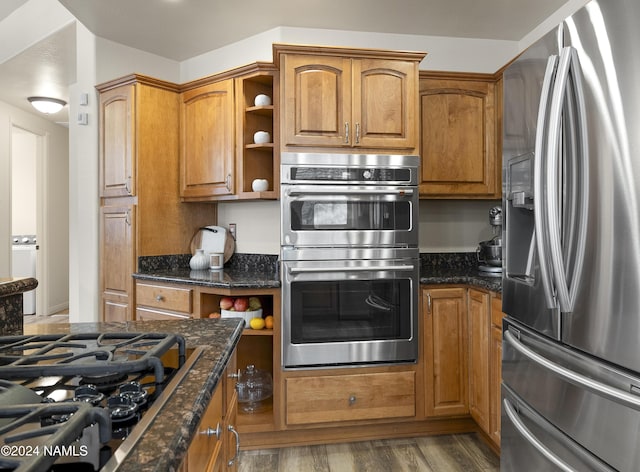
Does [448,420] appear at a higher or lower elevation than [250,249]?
lower

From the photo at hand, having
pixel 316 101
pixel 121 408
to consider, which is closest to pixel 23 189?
pixel 316 101

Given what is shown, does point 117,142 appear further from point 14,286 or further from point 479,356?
point 479,356

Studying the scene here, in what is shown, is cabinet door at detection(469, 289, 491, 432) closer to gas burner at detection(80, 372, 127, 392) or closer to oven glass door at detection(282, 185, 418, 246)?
oven glass door at detection(282, 185, 418, 246)

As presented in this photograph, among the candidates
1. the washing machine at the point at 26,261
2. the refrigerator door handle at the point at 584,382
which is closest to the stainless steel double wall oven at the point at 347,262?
the refrigerator door handle at the point at 584,382

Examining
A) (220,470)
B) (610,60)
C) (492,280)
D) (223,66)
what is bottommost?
(220,470)

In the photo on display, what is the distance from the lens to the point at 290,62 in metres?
2.46

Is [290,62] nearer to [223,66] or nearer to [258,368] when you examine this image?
[223,66]

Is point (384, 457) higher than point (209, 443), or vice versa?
point (209, 443)

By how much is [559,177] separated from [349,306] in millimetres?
1391

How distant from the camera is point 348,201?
2438mm

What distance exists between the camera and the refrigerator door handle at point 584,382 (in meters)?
1.06

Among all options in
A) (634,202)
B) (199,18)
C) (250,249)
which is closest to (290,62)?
(199,18)

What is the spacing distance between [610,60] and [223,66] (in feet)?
9.17

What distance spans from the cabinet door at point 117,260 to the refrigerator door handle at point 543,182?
2.55 m
